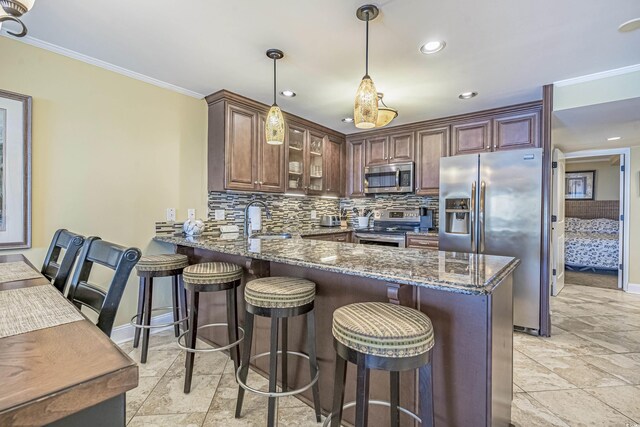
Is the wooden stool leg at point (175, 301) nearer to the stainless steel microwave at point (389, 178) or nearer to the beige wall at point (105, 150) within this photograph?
the beige wall at point (105, 150)

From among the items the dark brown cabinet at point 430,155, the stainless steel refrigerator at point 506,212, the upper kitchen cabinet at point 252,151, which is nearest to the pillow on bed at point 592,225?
the dark brown cabinet at point 430,155

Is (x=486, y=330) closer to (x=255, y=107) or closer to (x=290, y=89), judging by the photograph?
(x=290, y=89)

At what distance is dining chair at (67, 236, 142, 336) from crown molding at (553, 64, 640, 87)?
341cm

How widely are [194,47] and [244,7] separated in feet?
2.07

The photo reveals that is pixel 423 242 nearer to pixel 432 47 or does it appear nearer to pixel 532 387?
pixel 532 387

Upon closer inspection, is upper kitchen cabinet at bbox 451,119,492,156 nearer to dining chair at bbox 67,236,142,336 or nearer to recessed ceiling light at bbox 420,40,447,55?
recessed ceiling light at bbox 420,40,447,55

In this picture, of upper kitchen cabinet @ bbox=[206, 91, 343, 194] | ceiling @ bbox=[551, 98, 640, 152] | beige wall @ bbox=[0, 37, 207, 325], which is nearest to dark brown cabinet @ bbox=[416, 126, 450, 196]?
A: ceiling @ bbox=[551, 98, 640, 152]

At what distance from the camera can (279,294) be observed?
4.85ft

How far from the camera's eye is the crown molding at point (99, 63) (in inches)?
84.0

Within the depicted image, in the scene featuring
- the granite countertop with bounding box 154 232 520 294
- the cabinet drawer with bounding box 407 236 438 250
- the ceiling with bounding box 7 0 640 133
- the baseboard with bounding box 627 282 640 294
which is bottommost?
the baseboard with bounding box 627 282 640 294

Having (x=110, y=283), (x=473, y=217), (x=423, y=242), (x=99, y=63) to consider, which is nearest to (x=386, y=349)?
(x=110, y=283)

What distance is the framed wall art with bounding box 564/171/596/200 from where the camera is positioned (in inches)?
263

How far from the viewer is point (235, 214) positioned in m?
3.48

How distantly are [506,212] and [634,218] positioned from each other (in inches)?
118
